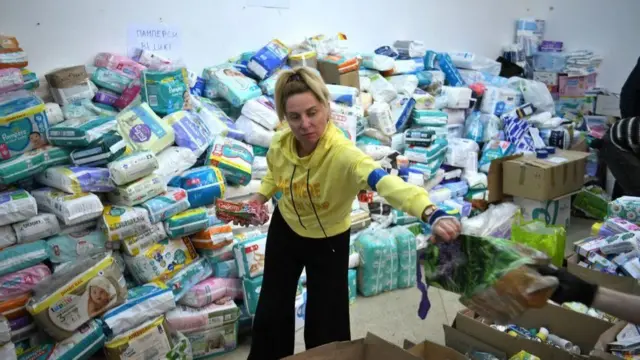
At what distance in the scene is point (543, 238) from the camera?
2.99 meters

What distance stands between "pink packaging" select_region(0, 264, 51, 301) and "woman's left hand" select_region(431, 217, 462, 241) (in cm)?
180

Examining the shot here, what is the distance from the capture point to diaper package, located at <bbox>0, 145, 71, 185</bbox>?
2305mm

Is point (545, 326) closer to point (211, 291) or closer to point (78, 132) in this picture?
point (211, 291)

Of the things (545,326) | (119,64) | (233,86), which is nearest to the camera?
(545,326)

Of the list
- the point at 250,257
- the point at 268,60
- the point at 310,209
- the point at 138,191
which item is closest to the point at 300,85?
the point at 310,209

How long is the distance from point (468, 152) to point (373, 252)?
1.56 metres

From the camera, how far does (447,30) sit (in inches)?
211

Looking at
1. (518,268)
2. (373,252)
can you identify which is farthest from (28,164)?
(518,268)

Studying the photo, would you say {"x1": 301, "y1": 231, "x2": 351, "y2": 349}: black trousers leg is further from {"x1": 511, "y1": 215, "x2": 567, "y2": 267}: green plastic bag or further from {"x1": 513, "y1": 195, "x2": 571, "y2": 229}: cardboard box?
{"x1": 513, "y1": 195, "x2": 571, "y2": 229}: cardboard box

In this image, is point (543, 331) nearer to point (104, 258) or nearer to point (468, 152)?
point (104, 258)

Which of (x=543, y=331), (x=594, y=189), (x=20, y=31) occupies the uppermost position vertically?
(x=20, y=31)

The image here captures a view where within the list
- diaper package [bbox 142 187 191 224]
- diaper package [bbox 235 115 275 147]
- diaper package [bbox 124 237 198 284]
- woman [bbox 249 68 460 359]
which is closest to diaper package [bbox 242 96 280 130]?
diaper package [bbox 235 115 275 147]

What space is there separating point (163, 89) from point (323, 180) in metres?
1.46

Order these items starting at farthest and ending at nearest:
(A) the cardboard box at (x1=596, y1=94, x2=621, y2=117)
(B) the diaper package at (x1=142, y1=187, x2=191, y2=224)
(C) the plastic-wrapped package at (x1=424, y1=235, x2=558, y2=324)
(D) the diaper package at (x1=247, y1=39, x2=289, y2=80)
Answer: (A) the cardboard box at (x1=596, y1=94, x2=621, y2=117) → (D) the diaper package at (x1=247, y1=39, x2=289, y2=80) → (B) the diaper package at (x1=142, y1=187, x2=191, y2=224) → (C) the plastic-wrapped package at (x1=424, y1=235, x2=558, y2=324)
